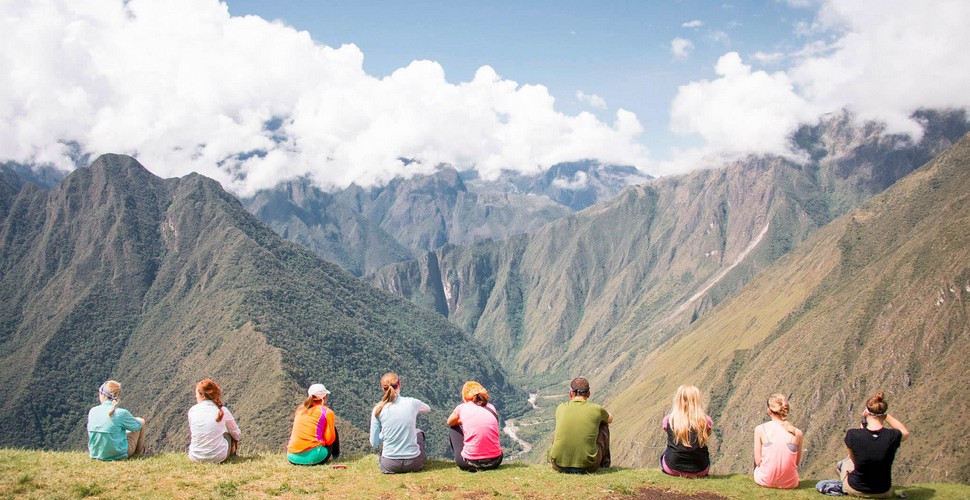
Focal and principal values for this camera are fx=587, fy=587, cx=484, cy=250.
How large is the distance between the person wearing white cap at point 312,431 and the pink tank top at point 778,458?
666 inches

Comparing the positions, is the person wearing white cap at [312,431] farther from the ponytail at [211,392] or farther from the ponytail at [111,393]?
the ponytail at [111,393]

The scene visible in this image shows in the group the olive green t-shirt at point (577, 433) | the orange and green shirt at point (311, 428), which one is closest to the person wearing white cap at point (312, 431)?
the orange and green shirt at point (311, 428)

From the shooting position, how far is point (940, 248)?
622 feet

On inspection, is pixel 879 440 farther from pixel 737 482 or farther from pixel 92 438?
pixel 92 438

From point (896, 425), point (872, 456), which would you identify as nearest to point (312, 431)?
point (872, 456)

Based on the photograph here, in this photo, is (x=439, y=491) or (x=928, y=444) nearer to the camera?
(x=439, y=491)

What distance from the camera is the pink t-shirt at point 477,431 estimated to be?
23078 mm

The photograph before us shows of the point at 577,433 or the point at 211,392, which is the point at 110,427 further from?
the point at 577,433

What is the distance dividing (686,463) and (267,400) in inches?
5475

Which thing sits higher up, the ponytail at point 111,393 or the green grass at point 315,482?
the ponytail at point 111,393

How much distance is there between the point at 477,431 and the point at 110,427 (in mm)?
15037

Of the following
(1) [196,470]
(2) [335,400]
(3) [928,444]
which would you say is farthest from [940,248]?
(1) [196,470]

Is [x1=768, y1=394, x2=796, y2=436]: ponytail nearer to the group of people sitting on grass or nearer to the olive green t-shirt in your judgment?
the group of people sitting on grass

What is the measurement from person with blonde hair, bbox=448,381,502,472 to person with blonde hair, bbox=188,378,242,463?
364 inches
